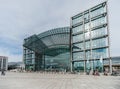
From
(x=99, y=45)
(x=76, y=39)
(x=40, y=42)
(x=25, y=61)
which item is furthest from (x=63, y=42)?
(x=25, y=61)

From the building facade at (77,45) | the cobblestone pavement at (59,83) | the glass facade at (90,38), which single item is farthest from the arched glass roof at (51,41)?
the cobblestone pavement at (59,83)

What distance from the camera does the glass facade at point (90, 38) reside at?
3051 inches

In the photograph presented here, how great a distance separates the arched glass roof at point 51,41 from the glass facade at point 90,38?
16.6ft

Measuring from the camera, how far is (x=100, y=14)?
80750mm

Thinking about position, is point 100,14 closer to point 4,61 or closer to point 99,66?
point 99,66

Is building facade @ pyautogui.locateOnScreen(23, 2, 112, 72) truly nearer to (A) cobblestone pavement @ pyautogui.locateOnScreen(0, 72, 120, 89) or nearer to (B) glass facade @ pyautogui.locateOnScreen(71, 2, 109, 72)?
(B) glass facade @ pyautogui.locateOnScreen(71, 2, 109, 72)

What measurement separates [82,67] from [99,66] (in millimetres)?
10645

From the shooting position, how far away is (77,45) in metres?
91.5

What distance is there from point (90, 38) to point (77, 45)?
10.3 meters

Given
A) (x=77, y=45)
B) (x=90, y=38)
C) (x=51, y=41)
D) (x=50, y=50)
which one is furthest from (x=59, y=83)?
(x=50, y=50)

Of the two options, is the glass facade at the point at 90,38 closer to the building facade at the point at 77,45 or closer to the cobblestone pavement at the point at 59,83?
the building facade at the point at 77,45

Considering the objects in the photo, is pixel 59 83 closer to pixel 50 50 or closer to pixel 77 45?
pixel 77 45

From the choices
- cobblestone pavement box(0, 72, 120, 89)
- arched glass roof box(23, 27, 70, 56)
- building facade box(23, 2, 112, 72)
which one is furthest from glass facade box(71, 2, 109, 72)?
cobblestone pavement box(0, 72, 120, 89)

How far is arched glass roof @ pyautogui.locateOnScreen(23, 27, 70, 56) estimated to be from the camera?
3770 inches
